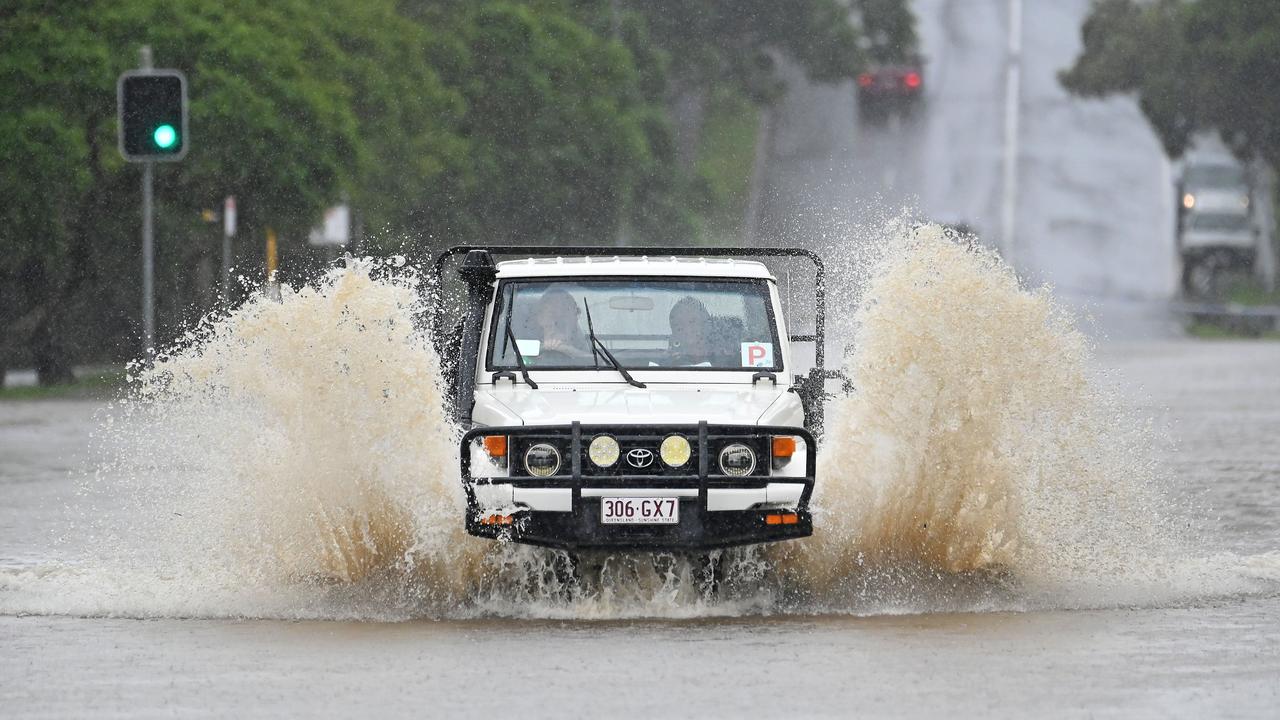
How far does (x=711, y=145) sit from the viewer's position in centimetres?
7712

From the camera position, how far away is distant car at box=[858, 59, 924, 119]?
7562 cm

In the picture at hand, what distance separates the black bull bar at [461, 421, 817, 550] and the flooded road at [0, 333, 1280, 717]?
392 millimetres

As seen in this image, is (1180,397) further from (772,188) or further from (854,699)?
(772,188)

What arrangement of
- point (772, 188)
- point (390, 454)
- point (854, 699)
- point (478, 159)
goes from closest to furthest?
point (854, 699) → point (390, 454) → point (478, 159) → point (772, 188)

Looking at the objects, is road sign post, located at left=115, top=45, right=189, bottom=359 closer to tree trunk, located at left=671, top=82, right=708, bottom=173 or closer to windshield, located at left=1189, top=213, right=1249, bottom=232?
windshield, located at left=1189, top=213, right=1249, bottom=232

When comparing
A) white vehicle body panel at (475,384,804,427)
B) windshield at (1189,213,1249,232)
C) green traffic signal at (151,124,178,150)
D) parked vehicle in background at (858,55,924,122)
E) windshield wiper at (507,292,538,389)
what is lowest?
white vehicle body panel at (475,384,804,427)

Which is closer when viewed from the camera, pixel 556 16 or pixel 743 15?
pixel 556 16

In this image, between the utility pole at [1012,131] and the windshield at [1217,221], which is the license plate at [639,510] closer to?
the utility pole at [1012,131]

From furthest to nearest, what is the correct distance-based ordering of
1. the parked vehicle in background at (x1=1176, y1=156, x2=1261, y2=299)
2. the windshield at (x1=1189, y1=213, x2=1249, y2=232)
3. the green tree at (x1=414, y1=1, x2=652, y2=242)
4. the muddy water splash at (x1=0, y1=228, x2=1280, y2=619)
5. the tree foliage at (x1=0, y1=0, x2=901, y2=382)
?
the windshield at (x1=1189, y1=213, x2=1249, y2=232), the parked vehicle in background at (x1=1176, y1=156, x2=1261, y2=299), the green tree at (x1=414, y1=1, x2=652, y2=242), the tree foliage at (x1=0, y1=0, x2=901, y2=382), the muddy water splash at (x1=0, y1=228, x2=1280, y2=619)

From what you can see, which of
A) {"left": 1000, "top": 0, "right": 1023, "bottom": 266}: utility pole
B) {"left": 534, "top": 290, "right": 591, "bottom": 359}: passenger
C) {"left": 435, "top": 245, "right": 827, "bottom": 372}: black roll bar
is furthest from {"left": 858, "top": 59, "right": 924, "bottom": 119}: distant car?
{"left": 534, "top": 290, "right": 591, "bottom": 359}: passenger

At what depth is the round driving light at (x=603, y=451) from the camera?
487 inches

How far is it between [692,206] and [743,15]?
32.1ft

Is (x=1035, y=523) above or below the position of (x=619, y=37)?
below

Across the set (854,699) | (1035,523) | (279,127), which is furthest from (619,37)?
(854,699)
